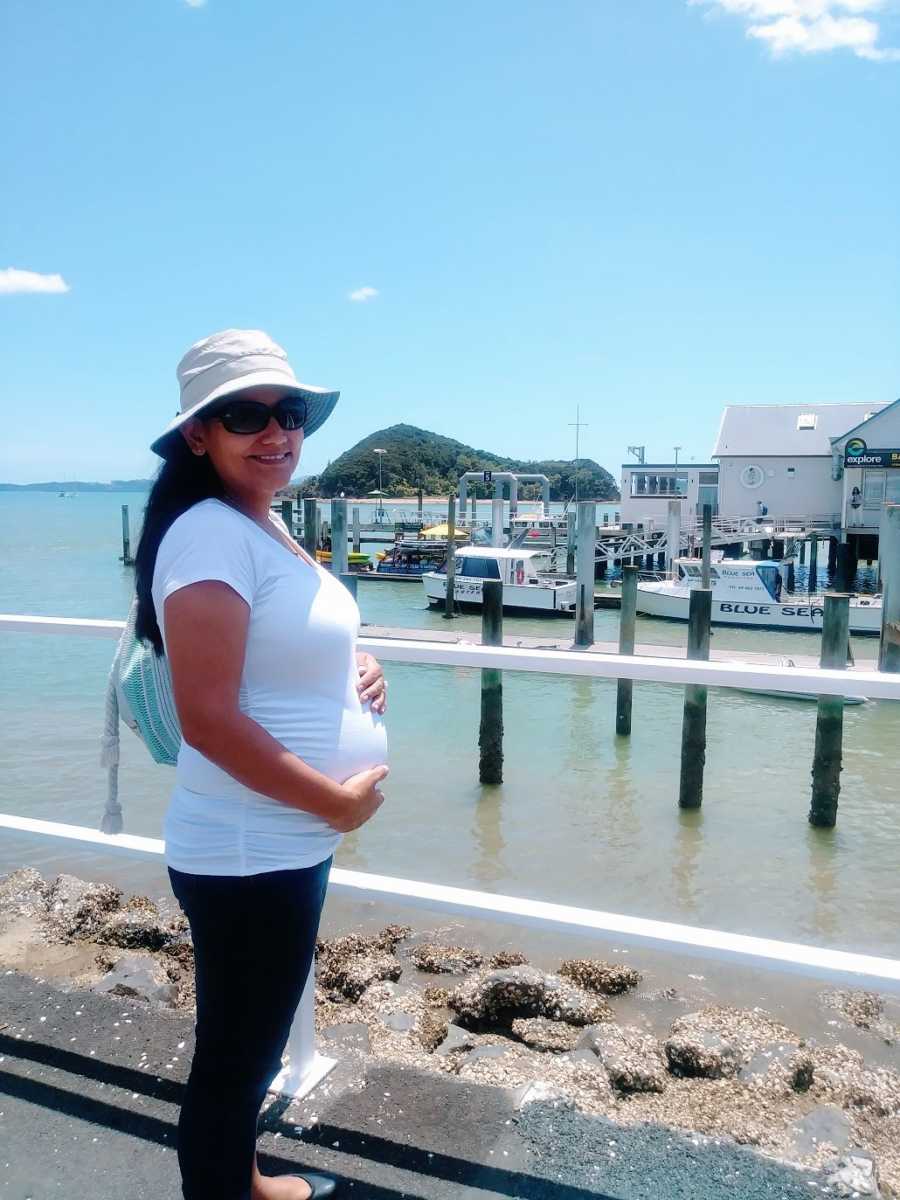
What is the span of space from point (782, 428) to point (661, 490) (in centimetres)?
572

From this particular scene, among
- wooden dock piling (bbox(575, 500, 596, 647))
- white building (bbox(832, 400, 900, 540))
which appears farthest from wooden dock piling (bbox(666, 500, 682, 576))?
wooden dock piling (bbox(575, 500, 596, 647))

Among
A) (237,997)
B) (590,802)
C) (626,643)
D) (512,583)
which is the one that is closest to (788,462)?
(512,583)

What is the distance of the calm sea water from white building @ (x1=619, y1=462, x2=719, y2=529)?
25397 millimetres

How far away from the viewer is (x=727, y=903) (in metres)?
8.09

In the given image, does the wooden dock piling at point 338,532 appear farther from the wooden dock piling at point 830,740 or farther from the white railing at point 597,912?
the white railing at point 597,912

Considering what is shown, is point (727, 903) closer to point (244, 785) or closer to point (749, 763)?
point (749, 763)

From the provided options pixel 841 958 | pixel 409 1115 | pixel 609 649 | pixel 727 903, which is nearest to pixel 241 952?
pixel 409 1115

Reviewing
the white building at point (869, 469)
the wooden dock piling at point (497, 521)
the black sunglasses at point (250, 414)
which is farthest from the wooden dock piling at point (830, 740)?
the white building at point (869, 469)

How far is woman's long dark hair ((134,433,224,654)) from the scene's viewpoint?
146 centimetres

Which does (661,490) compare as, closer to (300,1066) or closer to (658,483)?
(658,483)

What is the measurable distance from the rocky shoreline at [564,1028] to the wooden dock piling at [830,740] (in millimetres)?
4373

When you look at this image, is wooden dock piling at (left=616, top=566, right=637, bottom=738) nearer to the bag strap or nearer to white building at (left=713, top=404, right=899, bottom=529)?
the bag strap

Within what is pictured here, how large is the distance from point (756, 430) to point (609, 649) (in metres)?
23.8

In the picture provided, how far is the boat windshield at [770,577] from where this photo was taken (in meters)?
25.5
